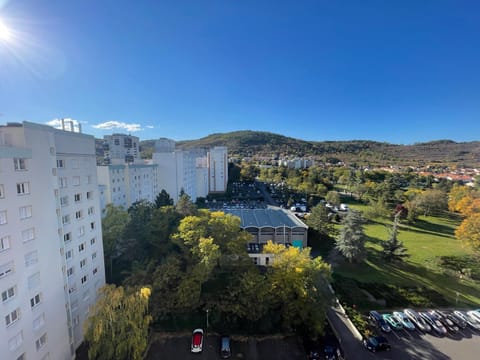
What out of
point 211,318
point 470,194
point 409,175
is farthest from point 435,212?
point 211,318

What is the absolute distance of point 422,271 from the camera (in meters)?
28.8

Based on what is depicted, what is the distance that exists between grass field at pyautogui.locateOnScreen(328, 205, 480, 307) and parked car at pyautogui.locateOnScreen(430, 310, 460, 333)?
272 cm

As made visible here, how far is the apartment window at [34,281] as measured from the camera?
12.7 m

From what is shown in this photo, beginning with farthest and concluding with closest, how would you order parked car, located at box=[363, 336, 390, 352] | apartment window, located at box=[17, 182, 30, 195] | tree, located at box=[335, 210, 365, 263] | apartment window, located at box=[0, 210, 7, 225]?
tree, located at box=[335, 210, 365, 263], parked car, located at box=[363, 336, 390, 352], apartment window, located at box=[17, 182, 30, 195], apartment window, located at box=[0, 210, 7, 225]

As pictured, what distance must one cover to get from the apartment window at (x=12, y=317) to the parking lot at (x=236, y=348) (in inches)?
355

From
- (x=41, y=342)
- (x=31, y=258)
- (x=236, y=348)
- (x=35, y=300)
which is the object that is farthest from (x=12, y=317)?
(x=236, y=348)

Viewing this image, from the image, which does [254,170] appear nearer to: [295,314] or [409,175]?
[409,175]

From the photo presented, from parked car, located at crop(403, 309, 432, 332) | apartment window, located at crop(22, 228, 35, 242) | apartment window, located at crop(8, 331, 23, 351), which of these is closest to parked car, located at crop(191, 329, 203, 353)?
apartment window, located at crop(8, 331, 23, 351)

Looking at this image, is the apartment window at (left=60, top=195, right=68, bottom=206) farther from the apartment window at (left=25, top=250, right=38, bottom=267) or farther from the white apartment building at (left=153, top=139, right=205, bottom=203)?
the white apartment building at (left=153, top=139, right=205, bottom=203)

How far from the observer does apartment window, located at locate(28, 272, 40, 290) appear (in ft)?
41.8

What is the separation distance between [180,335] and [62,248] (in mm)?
11411

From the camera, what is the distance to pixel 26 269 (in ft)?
40.9

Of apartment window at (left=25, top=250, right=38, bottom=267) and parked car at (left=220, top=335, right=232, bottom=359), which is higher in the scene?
apartment window at (left=25, top=250, right=38, bottom=267)

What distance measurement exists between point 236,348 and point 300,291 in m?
6.67
